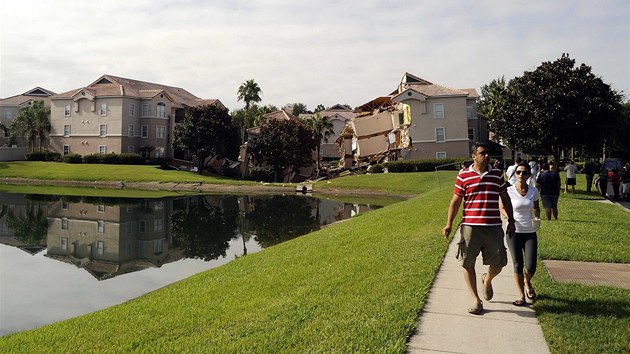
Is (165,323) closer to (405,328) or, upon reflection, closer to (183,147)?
(405,328)

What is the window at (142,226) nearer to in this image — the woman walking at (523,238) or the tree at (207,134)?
the woman walking at (523,238)

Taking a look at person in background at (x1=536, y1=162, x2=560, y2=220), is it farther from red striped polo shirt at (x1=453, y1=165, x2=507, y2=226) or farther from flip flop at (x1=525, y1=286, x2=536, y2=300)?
red striped polo shirt at (x1=453, y1=165, x2=507, y2=226)

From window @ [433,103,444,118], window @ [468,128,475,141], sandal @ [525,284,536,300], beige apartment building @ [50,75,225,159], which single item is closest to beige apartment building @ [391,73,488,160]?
window @ [433,103,444,118]

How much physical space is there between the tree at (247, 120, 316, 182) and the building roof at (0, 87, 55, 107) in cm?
4047

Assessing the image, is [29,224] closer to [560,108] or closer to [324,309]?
[324,309]

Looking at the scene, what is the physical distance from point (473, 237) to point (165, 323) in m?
4.82

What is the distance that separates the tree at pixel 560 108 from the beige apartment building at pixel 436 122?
27.3 meters

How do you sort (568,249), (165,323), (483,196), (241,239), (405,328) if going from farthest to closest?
(241,239), (568,249), (165,323), (483,196), (405,328)

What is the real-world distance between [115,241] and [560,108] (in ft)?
77.2

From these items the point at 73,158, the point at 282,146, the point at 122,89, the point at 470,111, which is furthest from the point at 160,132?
the point at 470,111

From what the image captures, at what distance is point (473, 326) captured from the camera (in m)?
6.71

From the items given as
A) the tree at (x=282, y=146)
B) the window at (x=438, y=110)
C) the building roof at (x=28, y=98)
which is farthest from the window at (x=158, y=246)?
the building roof at (x=28, y=98)

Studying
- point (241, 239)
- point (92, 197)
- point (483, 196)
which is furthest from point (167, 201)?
point (483, 196)

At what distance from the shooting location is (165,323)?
7602 mm
